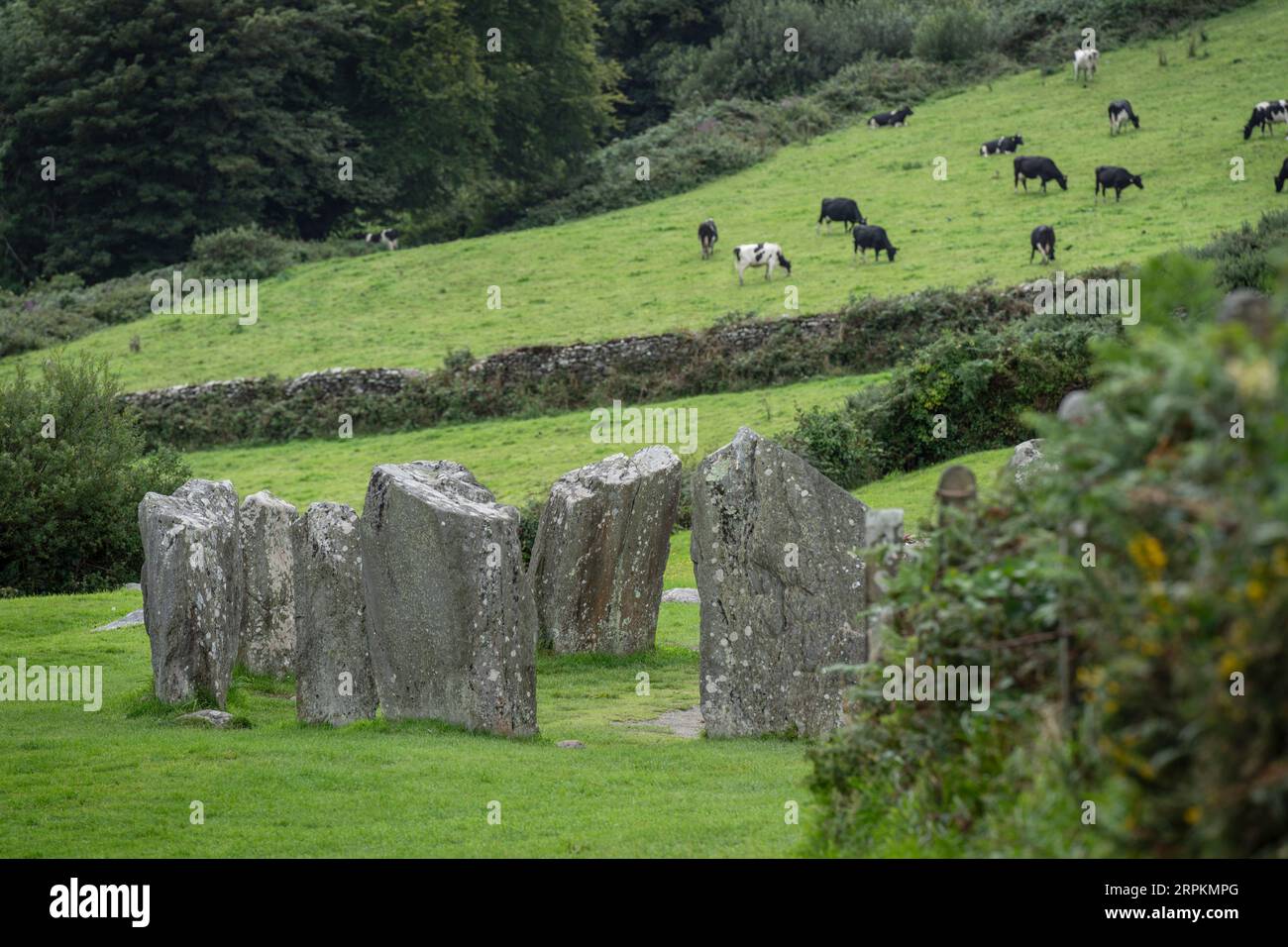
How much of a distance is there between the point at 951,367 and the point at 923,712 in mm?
22628

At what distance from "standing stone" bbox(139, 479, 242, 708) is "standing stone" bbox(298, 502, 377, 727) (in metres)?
1.20

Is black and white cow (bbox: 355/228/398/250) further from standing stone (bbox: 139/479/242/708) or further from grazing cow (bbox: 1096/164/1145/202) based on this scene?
standing stone (bbox: 139/479/242/708)

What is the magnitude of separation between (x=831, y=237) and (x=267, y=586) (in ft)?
107

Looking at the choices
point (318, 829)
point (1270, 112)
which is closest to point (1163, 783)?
point (318, 829)

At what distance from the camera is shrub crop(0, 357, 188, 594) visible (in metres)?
25.9

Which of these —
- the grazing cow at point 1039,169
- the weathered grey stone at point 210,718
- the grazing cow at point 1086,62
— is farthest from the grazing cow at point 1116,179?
the weathered grey stone at point 210,718

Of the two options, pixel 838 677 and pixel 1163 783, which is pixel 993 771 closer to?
pixel 1163 783

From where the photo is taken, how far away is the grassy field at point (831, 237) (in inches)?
1633

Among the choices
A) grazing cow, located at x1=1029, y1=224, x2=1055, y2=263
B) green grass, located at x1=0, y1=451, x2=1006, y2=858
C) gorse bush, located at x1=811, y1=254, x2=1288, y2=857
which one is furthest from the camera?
grazing cow, located at x1=1029, y1=224, x2=1055, y2=263

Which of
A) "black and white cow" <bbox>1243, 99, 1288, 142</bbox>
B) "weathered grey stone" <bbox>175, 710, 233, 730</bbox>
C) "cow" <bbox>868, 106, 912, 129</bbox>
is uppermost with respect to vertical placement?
"cow" <bbox>868, 106, 912, 129</bbox>

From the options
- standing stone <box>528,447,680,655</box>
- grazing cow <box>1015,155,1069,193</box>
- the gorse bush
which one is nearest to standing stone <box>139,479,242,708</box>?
standing stone <box>528,447,680,655</box>

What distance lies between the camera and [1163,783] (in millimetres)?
4836

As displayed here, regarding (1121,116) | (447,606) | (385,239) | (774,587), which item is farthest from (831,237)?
(447,606)

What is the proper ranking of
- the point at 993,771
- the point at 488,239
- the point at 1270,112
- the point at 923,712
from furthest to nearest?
the point at 488,239 < the point at 1270,112 < the point at 923,712 < the point at 993,771
